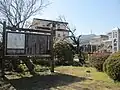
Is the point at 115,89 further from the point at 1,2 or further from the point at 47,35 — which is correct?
the point at 1,2

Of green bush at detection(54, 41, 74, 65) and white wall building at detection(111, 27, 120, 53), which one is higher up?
white wall building at detection(111, 27, 120, 53)

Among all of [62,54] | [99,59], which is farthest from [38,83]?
[62,54]

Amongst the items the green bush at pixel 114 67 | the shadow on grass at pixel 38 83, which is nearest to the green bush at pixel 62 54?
the shadow on grass at pixel 38 83

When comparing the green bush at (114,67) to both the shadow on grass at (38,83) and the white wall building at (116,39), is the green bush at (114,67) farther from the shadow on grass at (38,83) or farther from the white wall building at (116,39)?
the white wall building at (116,39)

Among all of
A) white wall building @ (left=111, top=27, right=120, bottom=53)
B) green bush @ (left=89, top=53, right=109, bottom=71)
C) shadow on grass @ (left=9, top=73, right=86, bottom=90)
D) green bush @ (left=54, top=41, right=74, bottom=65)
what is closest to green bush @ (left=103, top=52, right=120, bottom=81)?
shadow on grass @ (left=9, top=73, right=86, bottom=90)

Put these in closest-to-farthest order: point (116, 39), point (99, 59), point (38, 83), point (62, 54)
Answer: point (38, 83), point (99, 59), point (62, 54), point (116, 39)

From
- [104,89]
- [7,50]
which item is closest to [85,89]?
[104,89]

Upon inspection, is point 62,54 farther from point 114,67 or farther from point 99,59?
point 114,67

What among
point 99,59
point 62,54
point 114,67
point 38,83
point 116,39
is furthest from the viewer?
point 116,39

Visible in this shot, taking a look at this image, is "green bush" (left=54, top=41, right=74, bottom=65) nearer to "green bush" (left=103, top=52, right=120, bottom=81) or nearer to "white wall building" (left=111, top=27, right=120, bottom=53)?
"green bush" (left=103, top=52, right=120, bottom=81)

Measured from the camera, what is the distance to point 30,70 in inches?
410

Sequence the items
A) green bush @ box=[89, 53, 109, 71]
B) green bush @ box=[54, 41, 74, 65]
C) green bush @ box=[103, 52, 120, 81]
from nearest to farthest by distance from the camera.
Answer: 1. green bush @ box=[103, 52, 120, 81]
2. green bush @ box=[89, 53, 109, 71]
3. green bush @ box=[54, 41, 74, 65]

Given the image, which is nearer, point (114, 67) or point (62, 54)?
point (114, 67)

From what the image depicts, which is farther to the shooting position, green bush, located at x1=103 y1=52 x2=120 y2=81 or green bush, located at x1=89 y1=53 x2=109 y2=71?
green bush, located at x1=89 y1=53 x2=109 y2=71
